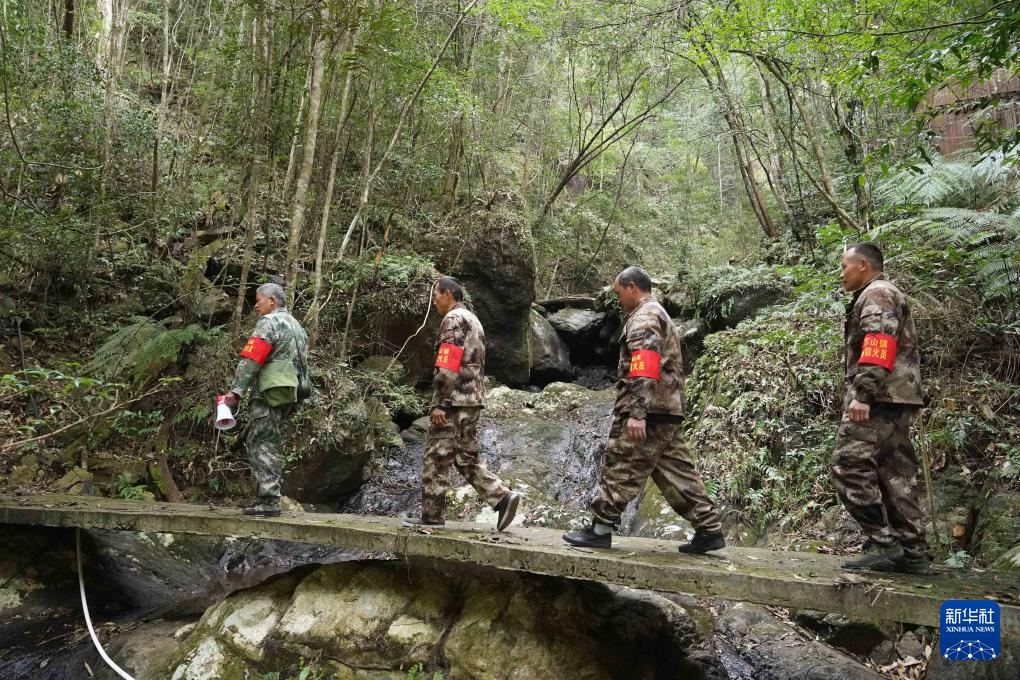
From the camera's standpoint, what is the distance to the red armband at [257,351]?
5.33m

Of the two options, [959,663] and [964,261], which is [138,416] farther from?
[964,261]

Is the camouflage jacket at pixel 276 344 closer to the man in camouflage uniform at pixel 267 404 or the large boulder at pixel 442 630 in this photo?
the man in camouflage uniform at pixel 267 404

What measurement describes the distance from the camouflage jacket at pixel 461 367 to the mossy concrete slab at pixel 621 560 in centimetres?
102

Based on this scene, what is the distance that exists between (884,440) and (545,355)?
11.6 metres

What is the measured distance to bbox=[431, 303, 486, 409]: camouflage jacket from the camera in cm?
493

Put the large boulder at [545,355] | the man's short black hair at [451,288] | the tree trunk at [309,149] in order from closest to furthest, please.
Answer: the man's short black hair at [451,288]
the tree trunk at [309,149]
the large boulder at [545,355]

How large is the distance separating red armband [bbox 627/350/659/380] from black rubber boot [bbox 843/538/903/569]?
65.3 inches

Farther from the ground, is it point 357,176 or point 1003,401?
point 357,176

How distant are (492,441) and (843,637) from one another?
6.90 m

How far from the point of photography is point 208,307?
377 inches

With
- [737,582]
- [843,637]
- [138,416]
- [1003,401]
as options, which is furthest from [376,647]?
[1003,401]

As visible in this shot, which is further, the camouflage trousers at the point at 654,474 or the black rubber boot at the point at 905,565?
the camouflage trousers at the point at 654,474

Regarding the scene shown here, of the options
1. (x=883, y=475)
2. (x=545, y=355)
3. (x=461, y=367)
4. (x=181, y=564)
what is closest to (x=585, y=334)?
(x=545, y=355)

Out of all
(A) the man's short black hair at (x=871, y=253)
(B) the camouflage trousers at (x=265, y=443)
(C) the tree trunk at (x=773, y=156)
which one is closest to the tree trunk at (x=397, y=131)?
(B) the camouflage trousers at (x=265, y=443)
